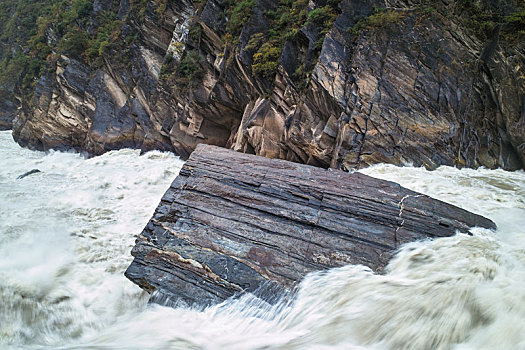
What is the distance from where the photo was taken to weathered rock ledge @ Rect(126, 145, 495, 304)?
3.90m

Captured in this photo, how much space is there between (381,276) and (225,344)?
2155mm

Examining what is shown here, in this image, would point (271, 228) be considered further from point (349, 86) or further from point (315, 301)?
point (349, 86)

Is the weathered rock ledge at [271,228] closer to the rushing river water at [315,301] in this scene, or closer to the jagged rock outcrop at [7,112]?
the rushing river water at [315,301]

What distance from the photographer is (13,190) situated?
9844 millimetres

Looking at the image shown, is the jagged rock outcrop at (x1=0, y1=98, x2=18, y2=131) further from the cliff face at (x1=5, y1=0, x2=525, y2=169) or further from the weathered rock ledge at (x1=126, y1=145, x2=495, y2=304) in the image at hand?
the weathered rock ledge at (x1=126, y1=145, x2=495, y2=304)

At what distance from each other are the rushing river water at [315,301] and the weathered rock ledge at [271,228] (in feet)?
0.86

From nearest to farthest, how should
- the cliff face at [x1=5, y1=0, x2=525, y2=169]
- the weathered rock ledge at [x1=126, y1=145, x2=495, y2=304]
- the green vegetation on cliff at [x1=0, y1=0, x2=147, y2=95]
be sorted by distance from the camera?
the weathered rock ledge at [x1=126, y1=145, x2=495, y2=304]
the cliff face at [x1=5, y1=0, x2=525, y2=169]
the green vegetation on cliff at [x1=0, y1=0, x2=147, y2=95]

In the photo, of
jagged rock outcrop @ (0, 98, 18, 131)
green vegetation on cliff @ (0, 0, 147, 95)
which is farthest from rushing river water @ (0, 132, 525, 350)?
jagged rock outcrop @ (0, 98, 18, 131)

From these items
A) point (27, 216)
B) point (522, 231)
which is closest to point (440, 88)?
point (522, 231)

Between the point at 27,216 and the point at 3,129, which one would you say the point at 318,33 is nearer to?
the point at 27,216

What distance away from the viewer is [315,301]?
11.1ft

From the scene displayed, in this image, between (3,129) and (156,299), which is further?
(3,129)

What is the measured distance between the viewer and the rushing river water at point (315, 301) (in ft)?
8.98

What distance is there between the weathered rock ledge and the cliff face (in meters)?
4.14
